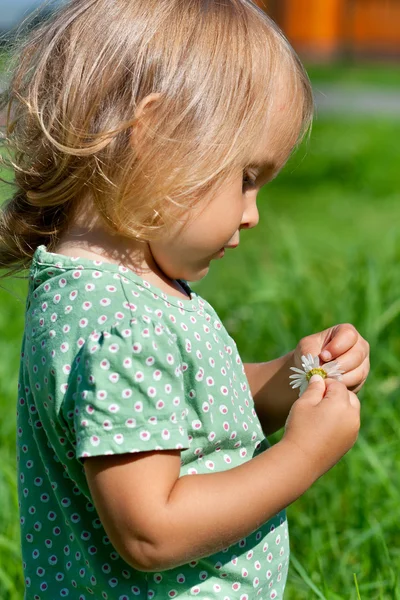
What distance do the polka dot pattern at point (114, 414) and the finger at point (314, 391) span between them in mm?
113

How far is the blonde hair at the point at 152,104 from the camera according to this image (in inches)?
53.7

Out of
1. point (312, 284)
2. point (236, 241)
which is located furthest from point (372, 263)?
point (236, 241)

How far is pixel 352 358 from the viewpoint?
1548 mm

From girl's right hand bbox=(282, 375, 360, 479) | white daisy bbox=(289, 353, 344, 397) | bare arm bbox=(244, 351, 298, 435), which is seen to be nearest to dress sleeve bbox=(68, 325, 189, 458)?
girl's right hand bbox=(282, 375, 360, 479)

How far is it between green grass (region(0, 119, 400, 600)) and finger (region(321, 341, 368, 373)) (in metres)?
0.41

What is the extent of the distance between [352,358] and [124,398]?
457 mm

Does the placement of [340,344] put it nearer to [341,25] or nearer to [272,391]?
[272,391]

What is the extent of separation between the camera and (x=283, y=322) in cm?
316

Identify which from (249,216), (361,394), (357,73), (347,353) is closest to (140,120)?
(249,216)

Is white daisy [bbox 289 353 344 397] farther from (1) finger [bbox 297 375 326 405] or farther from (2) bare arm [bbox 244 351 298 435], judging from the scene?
(2) bare arm [bbox 244 351 298 435]

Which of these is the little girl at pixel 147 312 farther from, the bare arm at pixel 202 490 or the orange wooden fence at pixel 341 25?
the orange wooden fence at pixel 341 25

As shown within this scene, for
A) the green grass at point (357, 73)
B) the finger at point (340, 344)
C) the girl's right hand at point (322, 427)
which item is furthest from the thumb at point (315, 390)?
the green grass at point (357, 73)

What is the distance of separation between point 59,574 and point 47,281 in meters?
0.43

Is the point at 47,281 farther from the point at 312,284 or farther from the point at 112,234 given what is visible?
the point at 312,284
